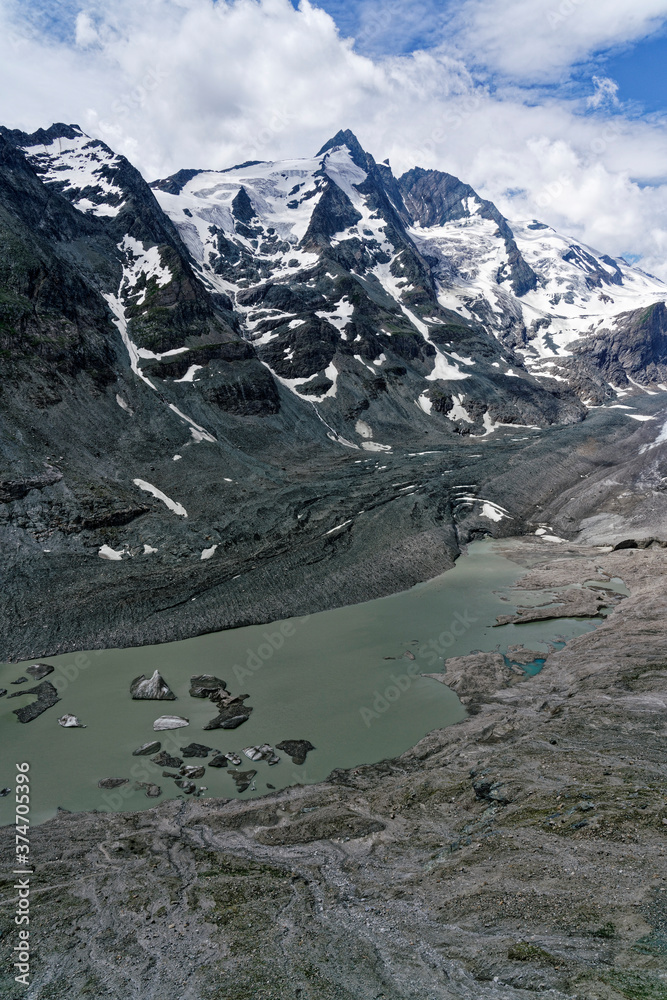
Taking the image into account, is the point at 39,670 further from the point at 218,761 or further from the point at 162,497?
the point at 162,497

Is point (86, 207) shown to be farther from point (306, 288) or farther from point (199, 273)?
point (306, 288)

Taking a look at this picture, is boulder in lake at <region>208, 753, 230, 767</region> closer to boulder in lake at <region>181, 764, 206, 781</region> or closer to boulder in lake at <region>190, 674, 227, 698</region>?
boulder in lake at <region>181, 764, 206, 781</region>

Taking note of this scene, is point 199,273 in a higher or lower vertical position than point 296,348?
higher

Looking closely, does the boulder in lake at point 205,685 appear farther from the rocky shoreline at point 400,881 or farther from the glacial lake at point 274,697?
the rocky shoreline at point 400,881

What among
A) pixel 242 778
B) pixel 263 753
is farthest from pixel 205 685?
pixel 242 778

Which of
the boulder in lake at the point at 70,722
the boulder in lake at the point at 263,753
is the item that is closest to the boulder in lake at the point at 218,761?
the boulder in lake at the point at 263,753

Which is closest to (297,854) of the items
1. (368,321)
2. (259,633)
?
(259,633)
